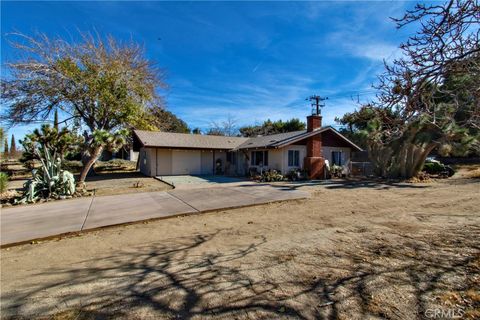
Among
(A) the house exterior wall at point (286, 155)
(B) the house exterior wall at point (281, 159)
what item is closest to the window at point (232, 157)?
(B) the house exterior wall at point (281, 159)

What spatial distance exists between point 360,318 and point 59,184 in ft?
42.9

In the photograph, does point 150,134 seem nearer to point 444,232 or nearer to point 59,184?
point 59,184

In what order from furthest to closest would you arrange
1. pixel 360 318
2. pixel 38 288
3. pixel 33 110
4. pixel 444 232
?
pixel 33 110 → pixel 444 232 → pixel 38 288 → pixel 360 318

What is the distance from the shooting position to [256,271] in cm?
376

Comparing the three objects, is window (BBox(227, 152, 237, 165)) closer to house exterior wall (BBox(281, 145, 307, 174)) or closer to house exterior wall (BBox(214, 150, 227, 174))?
house exterior wall (BBox(214, 150, 227, 174))

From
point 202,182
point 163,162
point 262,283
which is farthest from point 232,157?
point 262,283

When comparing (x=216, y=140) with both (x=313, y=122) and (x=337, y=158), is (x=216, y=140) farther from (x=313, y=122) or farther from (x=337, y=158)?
(x=337, y=158)

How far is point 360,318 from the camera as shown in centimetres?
260

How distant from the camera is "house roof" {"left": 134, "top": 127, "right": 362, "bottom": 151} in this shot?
60.5 feet

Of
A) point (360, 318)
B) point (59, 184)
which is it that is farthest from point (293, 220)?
point (59, 184)

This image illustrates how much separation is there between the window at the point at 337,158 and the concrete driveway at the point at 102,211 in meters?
10.8

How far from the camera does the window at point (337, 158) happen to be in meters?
20.3

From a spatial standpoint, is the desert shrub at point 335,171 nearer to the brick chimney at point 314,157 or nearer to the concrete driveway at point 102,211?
the brick chimney at point 314,157

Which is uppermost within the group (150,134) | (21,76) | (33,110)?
(21,76)
